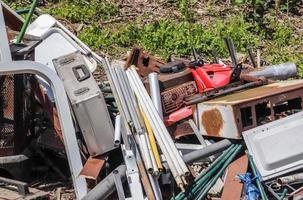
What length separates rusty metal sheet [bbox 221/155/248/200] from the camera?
4387mm

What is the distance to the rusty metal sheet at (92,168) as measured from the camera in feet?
14.4

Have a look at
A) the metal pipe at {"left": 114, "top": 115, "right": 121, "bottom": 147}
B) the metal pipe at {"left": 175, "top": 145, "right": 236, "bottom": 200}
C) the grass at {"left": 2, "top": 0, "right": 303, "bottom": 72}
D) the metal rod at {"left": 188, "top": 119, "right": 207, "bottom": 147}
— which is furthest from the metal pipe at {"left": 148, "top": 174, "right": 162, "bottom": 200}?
the grass at {"left": 2, "top": 0, "right": 303, "bottom": 72}

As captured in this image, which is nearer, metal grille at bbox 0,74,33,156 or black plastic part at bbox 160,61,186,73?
metal grille at bbox 0,74,33,156

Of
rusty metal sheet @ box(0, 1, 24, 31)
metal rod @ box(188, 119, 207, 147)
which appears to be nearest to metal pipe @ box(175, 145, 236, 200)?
metal rod @ box(188, 119, 207, 147)

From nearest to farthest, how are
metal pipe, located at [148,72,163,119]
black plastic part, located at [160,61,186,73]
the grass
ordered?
metal pipe, located at [148,72,163,119], black plastic part, located at [160,61,186,73], the grass

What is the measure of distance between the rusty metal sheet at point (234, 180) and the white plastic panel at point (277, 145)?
0.32 ft

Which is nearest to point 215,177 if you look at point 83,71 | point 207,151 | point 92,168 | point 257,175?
point 207,151

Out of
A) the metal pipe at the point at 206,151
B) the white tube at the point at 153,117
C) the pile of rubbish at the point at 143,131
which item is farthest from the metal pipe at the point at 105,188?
the metal pipe at the point at 206,151

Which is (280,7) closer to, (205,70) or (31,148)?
(205,70)

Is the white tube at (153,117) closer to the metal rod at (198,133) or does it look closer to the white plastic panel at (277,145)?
the metal rod at (198,133)

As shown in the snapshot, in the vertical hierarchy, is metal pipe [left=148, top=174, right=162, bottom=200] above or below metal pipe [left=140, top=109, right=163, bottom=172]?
below

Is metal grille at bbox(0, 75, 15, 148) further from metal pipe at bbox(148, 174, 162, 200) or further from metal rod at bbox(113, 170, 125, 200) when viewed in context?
metal pipe at bbox(148, 174, 162, 200)

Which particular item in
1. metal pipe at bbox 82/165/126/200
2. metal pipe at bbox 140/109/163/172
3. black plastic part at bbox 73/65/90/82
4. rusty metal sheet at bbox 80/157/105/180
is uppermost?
black plastic part at bbox 73/65/90/82

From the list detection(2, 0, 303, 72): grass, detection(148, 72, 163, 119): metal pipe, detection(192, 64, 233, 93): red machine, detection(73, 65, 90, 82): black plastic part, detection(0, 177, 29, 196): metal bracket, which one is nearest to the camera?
detection(0, 177, 29, 196): metal bracket
